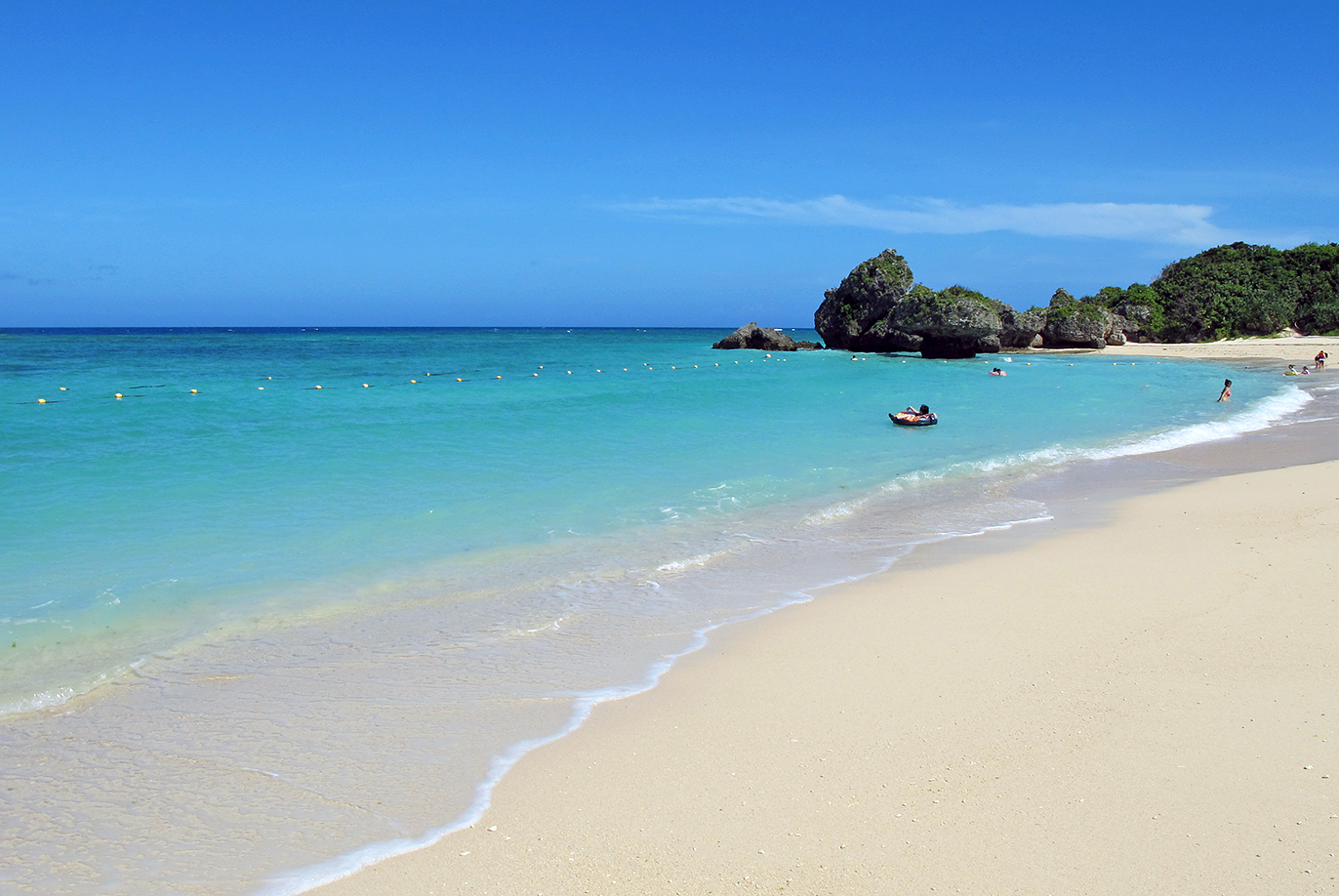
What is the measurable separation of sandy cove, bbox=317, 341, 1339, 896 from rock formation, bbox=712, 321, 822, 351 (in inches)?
2683

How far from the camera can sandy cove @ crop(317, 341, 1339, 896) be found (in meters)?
3.97

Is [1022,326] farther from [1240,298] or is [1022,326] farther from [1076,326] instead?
[1240,298]

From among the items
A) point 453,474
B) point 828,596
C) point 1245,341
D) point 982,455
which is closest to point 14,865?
point 828,596

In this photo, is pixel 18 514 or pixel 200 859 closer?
pixel 200 859

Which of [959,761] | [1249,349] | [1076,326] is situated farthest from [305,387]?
[1249,349]

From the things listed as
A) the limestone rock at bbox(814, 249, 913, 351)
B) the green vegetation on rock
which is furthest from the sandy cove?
the green vegetation on rock

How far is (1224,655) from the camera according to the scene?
21.2 feet

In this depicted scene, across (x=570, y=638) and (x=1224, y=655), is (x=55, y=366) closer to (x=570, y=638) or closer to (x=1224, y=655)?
(x=570, y=638)

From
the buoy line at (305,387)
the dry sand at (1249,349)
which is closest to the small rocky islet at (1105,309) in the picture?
the dry sand at (1249,349)

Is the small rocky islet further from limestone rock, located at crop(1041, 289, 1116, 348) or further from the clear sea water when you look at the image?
the clear sea water

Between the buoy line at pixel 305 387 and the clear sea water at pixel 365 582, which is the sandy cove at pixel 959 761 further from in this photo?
the buoy line at pixel 305 387

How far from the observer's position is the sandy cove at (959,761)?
13.0 feet

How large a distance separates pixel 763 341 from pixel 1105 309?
95.6 ft

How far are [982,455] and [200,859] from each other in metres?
17.7
